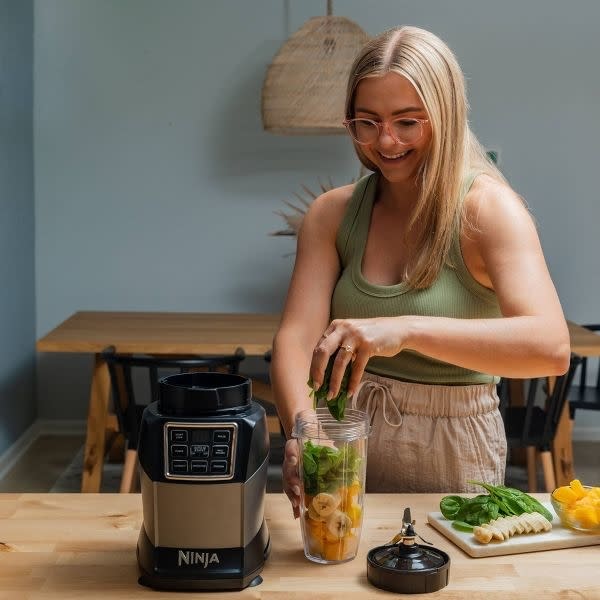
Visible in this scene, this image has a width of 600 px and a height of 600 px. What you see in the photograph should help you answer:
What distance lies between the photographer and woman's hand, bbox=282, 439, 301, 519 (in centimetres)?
140

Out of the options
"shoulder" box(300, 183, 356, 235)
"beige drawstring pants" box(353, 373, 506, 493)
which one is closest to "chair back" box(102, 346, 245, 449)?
"shoulder" box(300, 183, 356, 235)

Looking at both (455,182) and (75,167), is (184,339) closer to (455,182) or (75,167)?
(75,167)

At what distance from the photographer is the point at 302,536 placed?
1.38 m

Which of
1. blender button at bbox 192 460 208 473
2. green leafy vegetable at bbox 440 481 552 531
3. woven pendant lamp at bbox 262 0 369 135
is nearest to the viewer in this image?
blender button at bbox 192 460 208 473

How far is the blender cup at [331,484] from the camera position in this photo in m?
1.30

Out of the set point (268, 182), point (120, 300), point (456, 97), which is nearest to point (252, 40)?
point (268, 182)

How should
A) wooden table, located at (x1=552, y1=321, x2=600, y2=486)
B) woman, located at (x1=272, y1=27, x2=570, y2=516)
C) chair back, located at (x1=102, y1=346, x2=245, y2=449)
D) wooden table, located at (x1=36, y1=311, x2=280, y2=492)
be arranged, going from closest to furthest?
woman, located at (x1=272, y1=27, x2=570, y2=516) → chair back, located at (x1=102, y1=346, x2=245, y2=449) → wooden table, located at (x1=36, y1=311, x2=280, y2=492) → wooden table, located at (x1=552, y1=321, x2=600, y2=486)

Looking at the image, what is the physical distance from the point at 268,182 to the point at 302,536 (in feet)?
10.9

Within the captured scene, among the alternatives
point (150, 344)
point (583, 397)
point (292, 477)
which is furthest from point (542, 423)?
point (292, 477)

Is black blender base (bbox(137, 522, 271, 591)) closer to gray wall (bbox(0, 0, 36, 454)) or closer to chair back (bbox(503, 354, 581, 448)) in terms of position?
chair back (bbox(503, 354, 581, 448))

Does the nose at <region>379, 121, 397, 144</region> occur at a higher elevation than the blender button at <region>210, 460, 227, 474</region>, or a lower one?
higher

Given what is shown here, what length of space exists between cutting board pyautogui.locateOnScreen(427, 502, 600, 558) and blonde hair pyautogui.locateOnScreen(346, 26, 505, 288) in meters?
0.48

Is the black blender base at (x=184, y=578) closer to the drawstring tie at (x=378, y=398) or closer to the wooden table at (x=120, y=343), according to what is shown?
the drawstring tie at (x=378, y=398)

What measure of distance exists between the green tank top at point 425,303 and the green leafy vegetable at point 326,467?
0.44m
